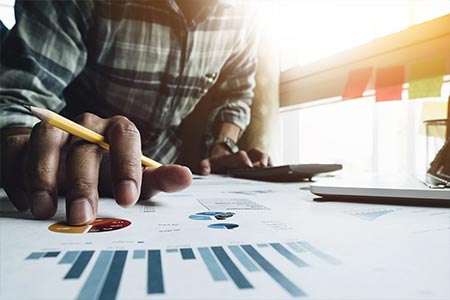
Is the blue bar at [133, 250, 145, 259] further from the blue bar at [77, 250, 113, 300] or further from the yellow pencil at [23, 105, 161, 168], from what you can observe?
the yellow pencil at [23, 105, 161, 168]

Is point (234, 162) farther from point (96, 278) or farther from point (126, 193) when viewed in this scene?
point (96, 278)

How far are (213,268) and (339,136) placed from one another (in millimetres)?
1007

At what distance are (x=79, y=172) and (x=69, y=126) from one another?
0.12 ft

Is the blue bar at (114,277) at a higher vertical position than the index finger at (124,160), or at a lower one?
lower

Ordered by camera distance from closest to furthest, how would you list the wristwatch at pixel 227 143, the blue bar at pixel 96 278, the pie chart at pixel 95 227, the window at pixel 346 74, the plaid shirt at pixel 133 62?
the blue bar at pixel 96 278, the pie chart at pixel 95 227, the plaid shirt at pixel 133 62, the window at pixel 346 74, the wristwatch at pixel 227 143

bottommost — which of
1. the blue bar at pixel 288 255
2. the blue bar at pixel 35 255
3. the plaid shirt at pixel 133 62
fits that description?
the blue bar at pixel 288 255

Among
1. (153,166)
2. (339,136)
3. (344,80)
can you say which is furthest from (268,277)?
(339,136)

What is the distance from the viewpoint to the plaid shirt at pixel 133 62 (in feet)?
1.90

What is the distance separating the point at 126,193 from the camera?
0.28 meters

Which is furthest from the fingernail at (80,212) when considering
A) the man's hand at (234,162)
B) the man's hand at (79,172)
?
the man's hand at (234,162)

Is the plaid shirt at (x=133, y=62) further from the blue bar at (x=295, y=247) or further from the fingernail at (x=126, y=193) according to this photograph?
the blue bar at (x=295, y=247)

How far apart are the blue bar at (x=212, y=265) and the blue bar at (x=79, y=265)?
0.16 feet

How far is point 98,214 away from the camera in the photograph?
284 millimetres

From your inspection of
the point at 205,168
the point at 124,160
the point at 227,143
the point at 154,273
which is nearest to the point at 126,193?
the point at 124,160
